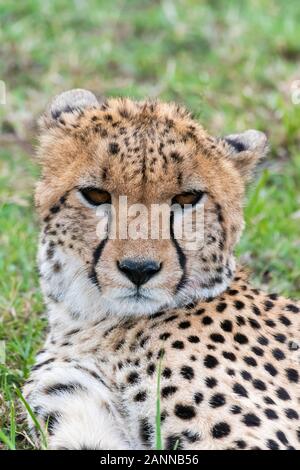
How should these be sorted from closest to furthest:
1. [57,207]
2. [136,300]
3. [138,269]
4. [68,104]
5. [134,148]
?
1. [138,269]
2. [136,300]
3. [134,148]
4. [57,207]
5. [68,104]

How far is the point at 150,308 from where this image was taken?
10.6 feet

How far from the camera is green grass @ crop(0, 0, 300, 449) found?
193 inches

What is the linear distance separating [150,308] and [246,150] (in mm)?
802

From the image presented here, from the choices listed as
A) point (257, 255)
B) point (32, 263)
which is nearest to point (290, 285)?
point (257, 255)

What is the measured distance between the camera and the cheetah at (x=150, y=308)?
307 cm

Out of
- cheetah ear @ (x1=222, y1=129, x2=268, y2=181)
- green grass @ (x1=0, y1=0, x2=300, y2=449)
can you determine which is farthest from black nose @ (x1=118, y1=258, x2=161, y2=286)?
green grass @ (x1=0, y1=0, x2=300, y2=449)

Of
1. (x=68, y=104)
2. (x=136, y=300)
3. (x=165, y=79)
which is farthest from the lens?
(x=165, y=79)

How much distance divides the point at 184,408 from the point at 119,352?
0.35 meters

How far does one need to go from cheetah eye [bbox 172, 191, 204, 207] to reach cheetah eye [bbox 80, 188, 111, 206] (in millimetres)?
220

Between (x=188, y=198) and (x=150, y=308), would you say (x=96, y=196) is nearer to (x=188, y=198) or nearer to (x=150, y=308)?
(x=188, y=198)

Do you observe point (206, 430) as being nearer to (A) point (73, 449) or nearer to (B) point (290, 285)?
(A) point (73, 449)

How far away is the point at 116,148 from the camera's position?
10.7 ft

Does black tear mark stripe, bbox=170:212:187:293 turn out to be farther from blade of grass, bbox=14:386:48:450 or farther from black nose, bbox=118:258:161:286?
blade of grass, bbox=14:386:48:450

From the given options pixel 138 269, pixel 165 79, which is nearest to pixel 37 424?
pixel 138 269
